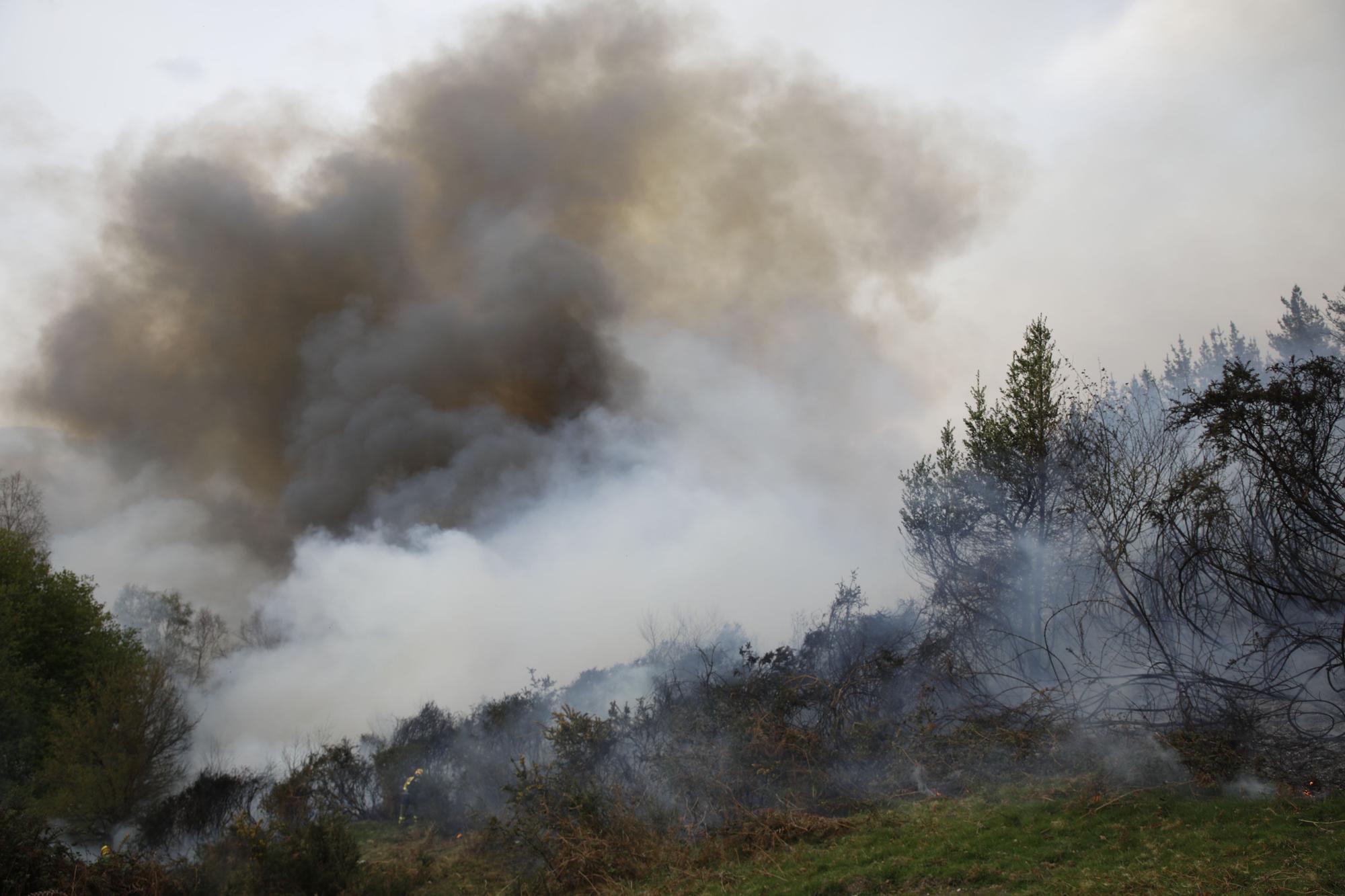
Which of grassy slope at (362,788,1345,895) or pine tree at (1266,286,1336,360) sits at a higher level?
pine tree at (1266,286,1336,360)

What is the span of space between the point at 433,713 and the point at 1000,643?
1595 centimetres

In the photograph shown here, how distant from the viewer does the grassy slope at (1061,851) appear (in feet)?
21.3

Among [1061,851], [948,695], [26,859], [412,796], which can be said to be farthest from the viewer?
[412,796]

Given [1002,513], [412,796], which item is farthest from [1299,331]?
[412,796]

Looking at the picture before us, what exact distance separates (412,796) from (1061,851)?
15.9 m

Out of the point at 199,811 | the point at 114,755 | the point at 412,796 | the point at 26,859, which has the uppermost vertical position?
the point at 114,755

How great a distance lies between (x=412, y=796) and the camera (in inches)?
733

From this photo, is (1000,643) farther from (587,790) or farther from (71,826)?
(71,826)

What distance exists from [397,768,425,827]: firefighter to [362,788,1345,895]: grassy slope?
10.4m

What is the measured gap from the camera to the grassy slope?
649 centimetres

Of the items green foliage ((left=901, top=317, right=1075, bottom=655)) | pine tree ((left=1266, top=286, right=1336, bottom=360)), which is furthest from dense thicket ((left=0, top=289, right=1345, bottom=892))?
pine tree ((left=1266, top=286, right=1336, bottom=360))

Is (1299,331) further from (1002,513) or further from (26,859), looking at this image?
(26,859)

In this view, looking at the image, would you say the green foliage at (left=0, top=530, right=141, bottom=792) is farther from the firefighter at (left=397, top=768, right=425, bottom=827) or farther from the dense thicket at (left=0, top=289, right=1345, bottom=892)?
the firefighter at (left=397, top=768, right=425, bottom=827)

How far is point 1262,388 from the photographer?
982 cm
